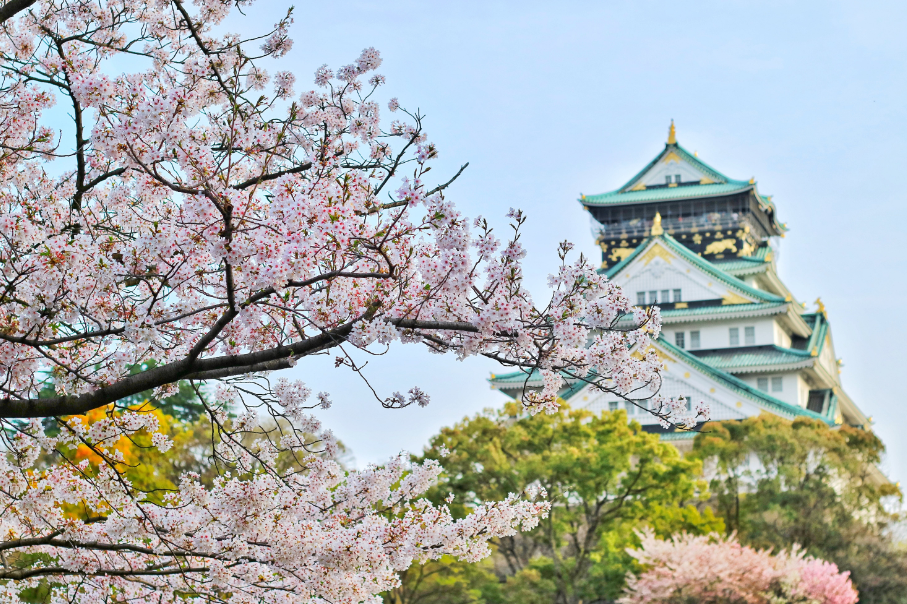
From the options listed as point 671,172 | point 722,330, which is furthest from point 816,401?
point 671,172

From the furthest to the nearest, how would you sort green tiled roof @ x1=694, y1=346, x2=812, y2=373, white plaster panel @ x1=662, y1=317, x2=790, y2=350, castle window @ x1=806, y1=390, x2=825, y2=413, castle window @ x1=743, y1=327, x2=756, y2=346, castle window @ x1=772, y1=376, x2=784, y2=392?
castle window @ x1=806, y1=390, x2=825, y2=413, castle window @ x1=743, y1=327, x2=756, y2=346, white plaster panel @ x1=662, y1=317, x2=790, y2=350, castle window @ x1=772, y1=376, x2=784, y2=392, green tiled roof @ x1=694, y1=346, x2=812, y2=373

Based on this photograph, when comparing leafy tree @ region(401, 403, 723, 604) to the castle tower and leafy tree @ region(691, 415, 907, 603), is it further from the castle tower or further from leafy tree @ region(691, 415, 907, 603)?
the castle tower

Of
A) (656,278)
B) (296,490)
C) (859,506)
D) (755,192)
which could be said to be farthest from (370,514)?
(755,192)

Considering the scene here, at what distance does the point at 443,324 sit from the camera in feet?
15.4

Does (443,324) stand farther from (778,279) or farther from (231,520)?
(778,279)

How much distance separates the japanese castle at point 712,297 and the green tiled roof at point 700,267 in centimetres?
4

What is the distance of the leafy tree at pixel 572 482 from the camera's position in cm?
2089

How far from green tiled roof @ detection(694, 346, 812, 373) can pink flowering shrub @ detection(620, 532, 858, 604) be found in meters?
18.0

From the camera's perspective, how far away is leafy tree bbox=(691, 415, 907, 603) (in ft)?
75.3

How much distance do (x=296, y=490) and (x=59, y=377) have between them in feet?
4.74

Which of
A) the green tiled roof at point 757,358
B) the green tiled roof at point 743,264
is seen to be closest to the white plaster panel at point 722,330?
the green tiled roof at point 757,358

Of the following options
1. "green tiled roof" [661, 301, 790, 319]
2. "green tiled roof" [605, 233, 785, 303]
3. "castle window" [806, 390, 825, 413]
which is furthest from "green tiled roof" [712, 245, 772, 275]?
"castle window" [806, 390, 825, 413]

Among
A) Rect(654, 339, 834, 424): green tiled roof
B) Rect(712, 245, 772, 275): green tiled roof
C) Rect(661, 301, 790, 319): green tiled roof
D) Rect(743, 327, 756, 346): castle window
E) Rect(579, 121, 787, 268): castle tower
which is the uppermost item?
Rect(579, 121, 787, 268): castle tower

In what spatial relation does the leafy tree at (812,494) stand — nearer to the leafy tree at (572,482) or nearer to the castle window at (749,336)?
the leafy tree at (572,482)
